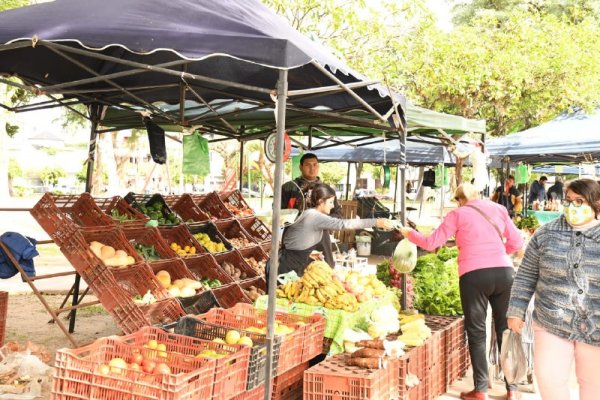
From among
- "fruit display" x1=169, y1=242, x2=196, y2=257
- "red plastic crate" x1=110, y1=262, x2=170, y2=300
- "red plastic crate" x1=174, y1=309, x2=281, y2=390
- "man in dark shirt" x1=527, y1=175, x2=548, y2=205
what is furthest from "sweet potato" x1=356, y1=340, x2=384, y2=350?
"man in dark shirt" x1=527, y1=175, x2=548, y2=205

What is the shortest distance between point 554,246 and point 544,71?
17056 millimetres

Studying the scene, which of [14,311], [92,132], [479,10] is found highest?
[479,10]

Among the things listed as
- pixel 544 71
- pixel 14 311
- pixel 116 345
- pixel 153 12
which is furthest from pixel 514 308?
pixel 544 71

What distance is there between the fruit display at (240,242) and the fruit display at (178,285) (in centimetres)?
134

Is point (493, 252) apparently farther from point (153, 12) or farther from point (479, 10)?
point (479, 10)

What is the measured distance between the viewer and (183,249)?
23.8 feet

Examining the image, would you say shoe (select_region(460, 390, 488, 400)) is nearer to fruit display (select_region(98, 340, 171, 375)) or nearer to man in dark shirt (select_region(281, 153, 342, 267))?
man in dark shirt (select_region(281, 153, 342, 267))

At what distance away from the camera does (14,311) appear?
8.68m

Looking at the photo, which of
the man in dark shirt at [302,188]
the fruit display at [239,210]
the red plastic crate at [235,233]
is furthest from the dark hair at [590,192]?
the fruit display at [239,210]

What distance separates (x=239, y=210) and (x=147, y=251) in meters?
2.34

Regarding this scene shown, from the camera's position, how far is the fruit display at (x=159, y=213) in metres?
A: 7.16

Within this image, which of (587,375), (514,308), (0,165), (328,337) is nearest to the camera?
(587,375)

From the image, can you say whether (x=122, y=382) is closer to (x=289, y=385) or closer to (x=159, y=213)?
(x=289, y=385)

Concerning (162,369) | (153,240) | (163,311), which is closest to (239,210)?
(153,240)
